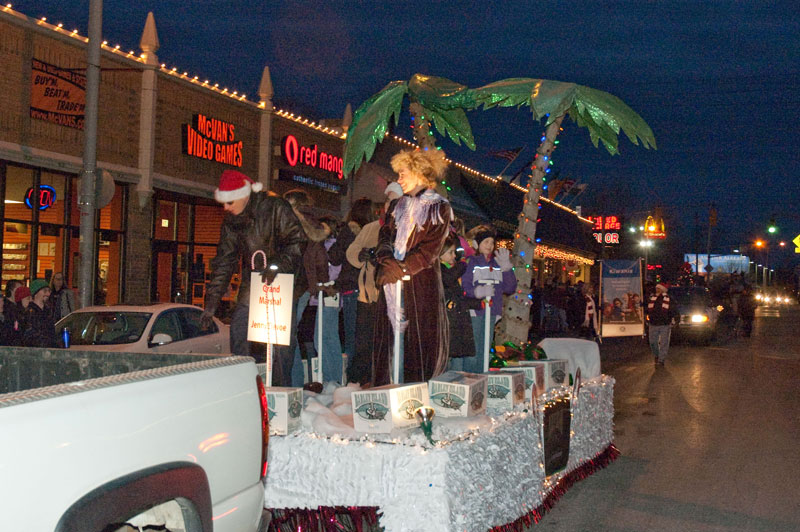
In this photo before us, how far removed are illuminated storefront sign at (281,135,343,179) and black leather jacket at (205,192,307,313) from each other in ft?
49.3

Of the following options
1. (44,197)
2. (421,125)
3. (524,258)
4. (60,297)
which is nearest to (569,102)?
(421,125)

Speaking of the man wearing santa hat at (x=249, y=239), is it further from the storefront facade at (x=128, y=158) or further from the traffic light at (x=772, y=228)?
the traffic light at (x=772, y=228)

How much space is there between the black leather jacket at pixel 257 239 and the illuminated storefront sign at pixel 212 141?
40.7 ft

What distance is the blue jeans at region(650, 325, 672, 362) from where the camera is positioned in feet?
53.8

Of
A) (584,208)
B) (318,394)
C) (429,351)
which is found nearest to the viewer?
(429,351)

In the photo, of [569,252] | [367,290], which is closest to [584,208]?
[569,252]

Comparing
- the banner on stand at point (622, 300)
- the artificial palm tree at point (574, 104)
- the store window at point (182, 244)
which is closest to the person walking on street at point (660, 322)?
the banner on stand at point (622, 300)

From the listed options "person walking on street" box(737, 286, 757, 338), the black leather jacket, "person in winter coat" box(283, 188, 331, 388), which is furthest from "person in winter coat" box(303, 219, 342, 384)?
"person walking on street" box(737, 286, 757, 338)

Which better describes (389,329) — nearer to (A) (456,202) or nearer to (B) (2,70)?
(B) (2,70)

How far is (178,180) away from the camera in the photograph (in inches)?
688

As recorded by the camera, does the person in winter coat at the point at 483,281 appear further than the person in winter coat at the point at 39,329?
No

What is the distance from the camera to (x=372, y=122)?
354 inches

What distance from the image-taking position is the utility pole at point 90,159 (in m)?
12.0

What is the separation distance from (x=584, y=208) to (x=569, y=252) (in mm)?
23590
